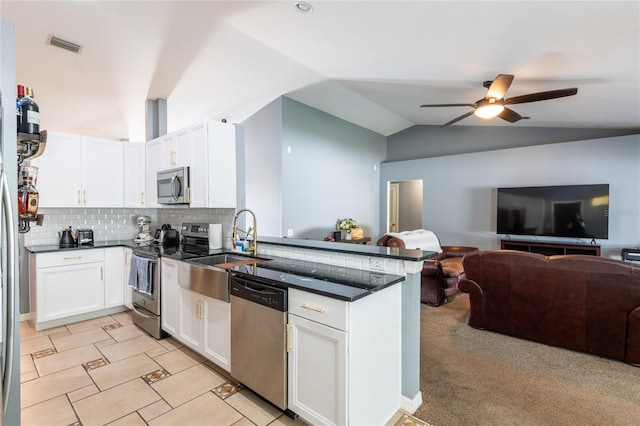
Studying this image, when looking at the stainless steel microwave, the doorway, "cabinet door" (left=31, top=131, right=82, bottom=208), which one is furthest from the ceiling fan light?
"cabinet door" (left=31, top=131, right=82, bottom=208)

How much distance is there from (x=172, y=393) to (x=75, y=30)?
9.83ft

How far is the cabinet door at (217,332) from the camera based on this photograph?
7.42ft

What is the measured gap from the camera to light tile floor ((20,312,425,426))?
193 centimetres

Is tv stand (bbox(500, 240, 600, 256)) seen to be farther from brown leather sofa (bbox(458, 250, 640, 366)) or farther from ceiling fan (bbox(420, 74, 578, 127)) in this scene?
brown leather sofa (bbox(458, 250, 640, 366))

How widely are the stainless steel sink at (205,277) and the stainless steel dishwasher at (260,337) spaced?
0.12 m

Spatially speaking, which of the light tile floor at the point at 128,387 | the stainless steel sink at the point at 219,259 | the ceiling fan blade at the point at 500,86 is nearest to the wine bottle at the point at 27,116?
the stainless steel sink at the point at 219,259

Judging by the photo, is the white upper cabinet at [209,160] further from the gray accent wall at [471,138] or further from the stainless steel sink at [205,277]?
the gray accent wall at [471,138]

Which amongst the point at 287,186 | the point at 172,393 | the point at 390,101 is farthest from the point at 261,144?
the point at 172,393

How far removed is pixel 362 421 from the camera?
1660 millimetres

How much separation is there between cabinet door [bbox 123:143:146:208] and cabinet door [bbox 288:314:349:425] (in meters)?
3.30

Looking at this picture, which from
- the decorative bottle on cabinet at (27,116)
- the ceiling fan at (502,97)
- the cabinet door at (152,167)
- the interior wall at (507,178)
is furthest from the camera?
the interior wall at (507,178)

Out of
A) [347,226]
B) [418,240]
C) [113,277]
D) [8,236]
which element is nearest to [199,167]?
[113,277]

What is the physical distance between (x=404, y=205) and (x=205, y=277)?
608 centimetres

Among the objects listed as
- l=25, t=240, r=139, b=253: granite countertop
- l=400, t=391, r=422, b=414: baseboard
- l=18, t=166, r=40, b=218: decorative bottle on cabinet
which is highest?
l=18, t=166, r=40, b=218: decorative bottle on cabinet
